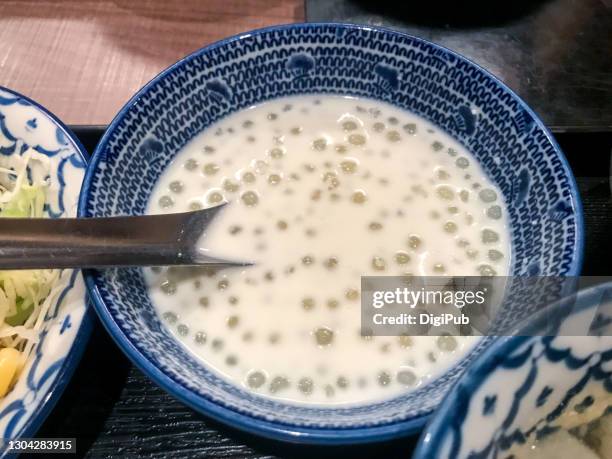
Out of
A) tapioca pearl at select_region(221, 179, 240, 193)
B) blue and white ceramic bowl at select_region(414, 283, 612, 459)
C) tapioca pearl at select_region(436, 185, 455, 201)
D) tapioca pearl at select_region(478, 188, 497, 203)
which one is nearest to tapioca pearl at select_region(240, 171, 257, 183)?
tapioca pearl at select_region(221, 179, 240, 193)

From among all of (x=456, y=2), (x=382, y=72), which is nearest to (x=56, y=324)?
(x=382, y=72)

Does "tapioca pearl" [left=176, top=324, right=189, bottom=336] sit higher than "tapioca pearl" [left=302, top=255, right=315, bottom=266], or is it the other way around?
"tapioca pearl" [left=302, top=255, right=315, bottom=266]

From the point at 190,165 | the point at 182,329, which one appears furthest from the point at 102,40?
the point at 182,329

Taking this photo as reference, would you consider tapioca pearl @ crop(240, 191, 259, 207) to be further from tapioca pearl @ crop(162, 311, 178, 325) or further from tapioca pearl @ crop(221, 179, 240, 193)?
tapioca pearl @ crop(162, 311, 178, 325)

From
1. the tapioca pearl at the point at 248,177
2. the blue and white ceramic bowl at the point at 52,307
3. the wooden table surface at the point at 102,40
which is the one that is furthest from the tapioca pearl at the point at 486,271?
the wooden table surface at the point at 102,40

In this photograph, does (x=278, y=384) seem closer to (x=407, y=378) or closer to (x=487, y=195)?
(x=407, y=378)

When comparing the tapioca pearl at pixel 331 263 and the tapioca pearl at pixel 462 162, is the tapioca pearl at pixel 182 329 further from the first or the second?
the tapioca pearl at pixel 462 162

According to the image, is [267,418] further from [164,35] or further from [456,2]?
[456,2]
